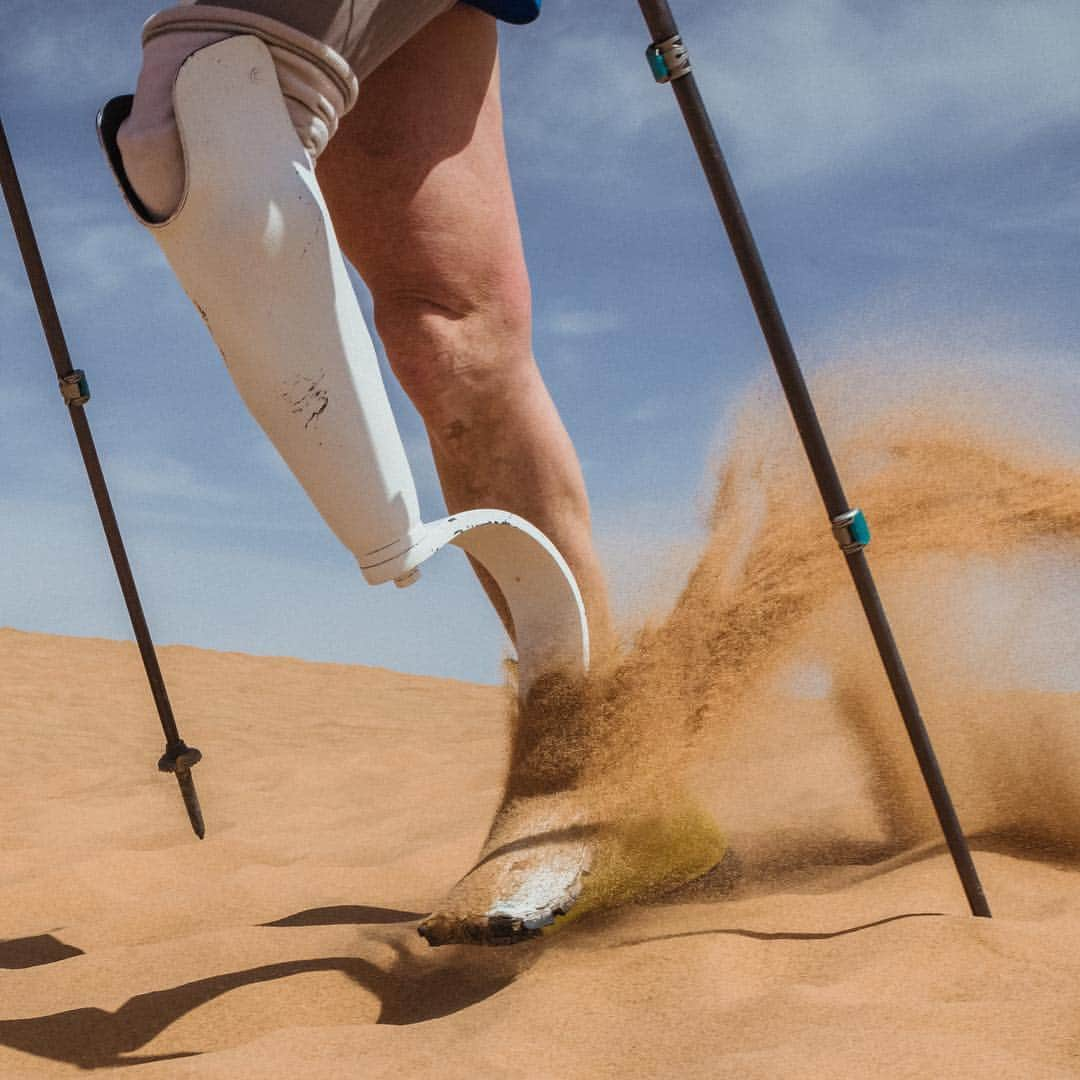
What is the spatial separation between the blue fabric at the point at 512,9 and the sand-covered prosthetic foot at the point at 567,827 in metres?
0.85

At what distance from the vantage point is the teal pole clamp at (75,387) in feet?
6.68

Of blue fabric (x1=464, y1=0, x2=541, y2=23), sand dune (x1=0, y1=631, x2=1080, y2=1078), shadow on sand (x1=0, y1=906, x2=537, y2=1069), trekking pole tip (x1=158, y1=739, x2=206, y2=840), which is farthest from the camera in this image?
trekking pole tip (x1=158, y1=739, x2=206, y2=840)

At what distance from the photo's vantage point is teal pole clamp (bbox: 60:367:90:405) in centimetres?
204

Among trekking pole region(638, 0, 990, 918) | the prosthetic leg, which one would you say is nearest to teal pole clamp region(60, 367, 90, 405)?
the prosthetic leg

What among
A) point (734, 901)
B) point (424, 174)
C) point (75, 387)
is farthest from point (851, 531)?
point (75, 387)

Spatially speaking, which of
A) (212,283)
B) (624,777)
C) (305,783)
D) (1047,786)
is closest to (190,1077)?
(624,777)

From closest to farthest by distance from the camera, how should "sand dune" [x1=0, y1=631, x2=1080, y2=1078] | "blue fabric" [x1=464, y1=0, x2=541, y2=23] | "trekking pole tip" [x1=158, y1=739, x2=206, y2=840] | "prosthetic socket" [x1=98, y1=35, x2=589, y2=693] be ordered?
"sand dune" [x1=0, y1=631, x2=1080, y2=1078] < "prosthetic socket" [x1=98, y1=35, x2=589, y2=693] < "blue fabric" [x1=464, y1=0, x2=541, y2=23] < "trekking pole tip" [x1=158, y1=739, x2=206, y2=840]

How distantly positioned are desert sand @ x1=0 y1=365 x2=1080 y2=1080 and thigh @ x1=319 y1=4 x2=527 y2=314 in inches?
19.5

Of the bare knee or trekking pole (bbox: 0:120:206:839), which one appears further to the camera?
trekking pole (bbox: 0:120:206:839)

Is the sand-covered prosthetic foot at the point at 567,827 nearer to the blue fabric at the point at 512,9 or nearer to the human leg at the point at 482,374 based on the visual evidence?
the human leg at the point at 482,374

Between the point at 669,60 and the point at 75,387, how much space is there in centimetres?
115

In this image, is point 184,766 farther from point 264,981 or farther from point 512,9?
point 512,9

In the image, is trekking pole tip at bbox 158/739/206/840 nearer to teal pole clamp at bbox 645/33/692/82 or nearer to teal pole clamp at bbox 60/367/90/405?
teal pole clamp at bbox 60/367/90/405

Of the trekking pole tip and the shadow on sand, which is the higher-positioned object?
the trekking pole tip
